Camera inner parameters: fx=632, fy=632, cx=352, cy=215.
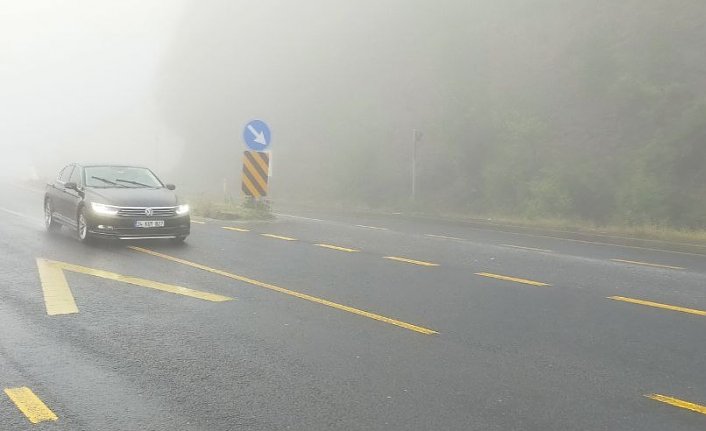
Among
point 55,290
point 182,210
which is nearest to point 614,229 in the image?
point 182,210

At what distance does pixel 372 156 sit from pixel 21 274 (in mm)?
24639

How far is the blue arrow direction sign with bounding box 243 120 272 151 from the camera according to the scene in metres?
17.0

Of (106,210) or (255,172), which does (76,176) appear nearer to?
(106,210)

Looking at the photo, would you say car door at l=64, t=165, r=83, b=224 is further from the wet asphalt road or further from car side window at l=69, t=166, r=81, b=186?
the wet asphalt road

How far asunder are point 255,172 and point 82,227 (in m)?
6.61

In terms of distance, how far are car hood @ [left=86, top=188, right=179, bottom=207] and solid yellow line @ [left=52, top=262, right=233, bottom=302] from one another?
2141 millimetres

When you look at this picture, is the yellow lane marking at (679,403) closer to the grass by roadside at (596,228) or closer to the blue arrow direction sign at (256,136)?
the grass by roadside at (596,228)

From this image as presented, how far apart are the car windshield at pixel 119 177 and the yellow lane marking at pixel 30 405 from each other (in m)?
8.39

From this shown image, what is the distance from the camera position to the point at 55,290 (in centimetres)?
753

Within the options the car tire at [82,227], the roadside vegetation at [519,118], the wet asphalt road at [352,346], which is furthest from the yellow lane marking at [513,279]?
the roadside vegetation at [519,118]

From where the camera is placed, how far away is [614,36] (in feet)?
103

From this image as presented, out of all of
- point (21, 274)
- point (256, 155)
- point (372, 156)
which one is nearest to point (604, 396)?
point (21, 274)

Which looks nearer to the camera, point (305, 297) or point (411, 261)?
point (305, 297)

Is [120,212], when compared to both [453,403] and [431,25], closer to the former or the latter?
[453,403]
